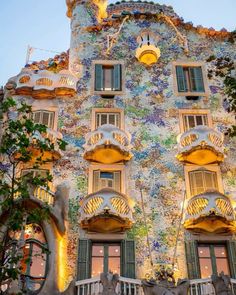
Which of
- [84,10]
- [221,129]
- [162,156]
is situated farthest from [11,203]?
[84,10]

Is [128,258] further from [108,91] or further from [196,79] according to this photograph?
[196,79]

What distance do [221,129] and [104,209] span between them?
8.28 m

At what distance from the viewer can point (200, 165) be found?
76.4ft

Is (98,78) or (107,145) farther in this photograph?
(98,78)

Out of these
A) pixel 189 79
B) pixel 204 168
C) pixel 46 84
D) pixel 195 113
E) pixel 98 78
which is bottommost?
pixel 204 168

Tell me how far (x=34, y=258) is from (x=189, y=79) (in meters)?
13.5

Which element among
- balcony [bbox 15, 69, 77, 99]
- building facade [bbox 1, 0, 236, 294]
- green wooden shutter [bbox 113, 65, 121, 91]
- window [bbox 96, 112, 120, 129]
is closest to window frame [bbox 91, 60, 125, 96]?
building facade [bbox 1, 0, 236, 294]

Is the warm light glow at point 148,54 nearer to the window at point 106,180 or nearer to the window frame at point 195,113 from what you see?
the window frame at point 195,113

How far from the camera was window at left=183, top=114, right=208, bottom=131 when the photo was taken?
82.3ft

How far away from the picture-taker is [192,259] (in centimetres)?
2019

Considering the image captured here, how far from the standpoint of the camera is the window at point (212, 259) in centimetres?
2020

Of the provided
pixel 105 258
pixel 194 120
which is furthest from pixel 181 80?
pixel 105 258

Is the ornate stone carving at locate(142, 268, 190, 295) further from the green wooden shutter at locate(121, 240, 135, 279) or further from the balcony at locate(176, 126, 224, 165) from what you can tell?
the balcony at locate(176, 126, 224, 165)

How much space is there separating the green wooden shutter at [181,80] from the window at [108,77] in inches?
127
